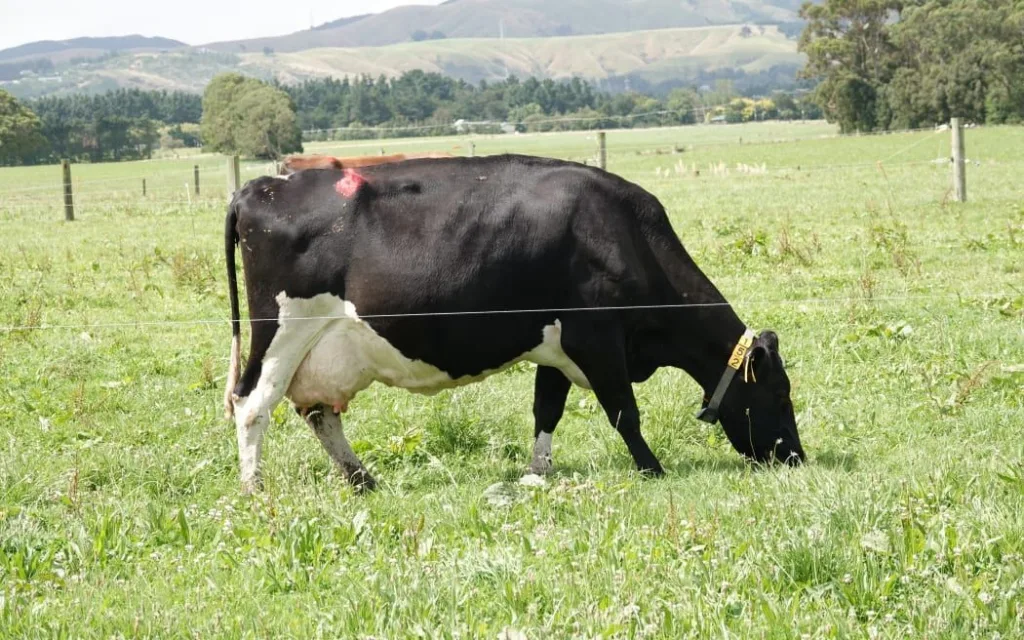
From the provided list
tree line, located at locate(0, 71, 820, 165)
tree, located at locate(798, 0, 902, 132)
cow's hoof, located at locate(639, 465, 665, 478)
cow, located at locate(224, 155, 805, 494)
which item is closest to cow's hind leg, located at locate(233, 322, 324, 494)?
cow, located at locate(224, 155, 805, 494)

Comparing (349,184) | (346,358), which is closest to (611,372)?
(346,358)

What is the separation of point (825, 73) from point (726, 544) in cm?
9185

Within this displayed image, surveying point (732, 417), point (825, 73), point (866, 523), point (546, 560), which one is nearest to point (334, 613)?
point (546, 560)

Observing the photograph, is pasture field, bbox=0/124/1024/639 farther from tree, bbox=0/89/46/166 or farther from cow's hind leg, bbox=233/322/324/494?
tree, bbox=0/89/46/166

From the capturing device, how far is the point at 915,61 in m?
89.6

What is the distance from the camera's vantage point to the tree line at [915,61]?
8138 cm

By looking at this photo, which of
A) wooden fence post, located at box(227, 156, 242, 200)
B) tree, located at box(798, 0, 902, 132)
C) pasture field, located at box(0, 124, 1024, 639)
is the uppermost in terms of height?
tree, located at box(798, 0, 902, 132)

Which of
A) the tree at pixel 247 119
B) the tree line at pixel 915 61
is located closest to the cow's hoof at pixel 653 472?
the tree at pixel 247 119

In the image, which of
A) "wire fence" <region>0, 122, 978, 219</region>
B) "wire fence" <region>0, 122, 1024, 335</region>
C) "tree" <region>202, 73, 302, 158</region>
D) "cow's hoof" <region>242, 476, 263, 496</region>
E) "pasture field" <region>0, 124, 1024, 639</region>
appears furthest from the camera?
"tree" <region>202, 73, 302, 158</region>

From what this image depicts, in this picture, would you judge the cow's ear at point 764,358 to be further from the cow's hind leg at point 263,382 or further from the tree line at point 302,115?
the tree line at point 302,115

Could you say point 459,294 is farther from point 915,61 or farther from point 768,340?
point 915,61

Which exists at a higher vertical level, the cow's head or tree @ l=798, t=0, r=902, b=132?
tree @ l=798, t=0, r=902, b=132

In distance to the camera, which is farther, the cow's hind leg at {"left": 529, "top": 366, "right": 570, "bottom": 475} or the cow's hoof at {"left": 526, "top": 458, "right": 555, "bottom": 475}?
the cow's hind leg at {"left": 529, "top": 366, "right": 570, "bottom": 475}

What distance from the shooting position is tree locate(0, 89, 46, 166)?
87.2 m
